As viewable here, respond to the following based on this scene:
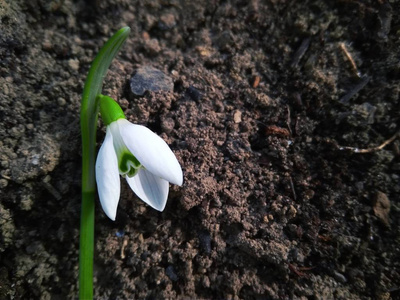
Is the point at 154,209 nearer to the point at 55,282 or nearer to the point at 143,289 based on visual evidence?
the point at 143,289

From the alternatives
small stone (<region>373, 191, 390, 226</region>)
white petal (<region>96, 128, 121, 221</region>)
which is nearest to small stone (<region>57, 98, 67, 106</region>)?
white petal (<region>96, 128, 121, 221</region>)

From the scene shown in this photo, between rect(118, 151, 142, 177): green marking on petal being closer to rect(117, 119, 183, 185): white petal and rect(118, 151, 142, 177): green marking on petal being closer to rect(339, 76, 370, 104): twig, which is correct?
rect(117, 119, 183, 185): white petal

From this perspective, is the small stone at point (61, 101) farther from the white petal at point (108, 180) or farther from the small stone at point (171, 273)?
the small stone at point (171, 273)

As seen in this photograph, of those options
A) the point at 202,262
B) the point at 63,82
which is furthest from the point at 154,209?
the point at 63,82

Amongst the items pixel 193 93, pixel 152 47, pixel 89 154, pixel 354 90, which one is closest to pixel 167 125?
pixel 193 93

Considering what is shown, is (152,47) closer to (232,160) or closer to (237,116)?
(237,116)

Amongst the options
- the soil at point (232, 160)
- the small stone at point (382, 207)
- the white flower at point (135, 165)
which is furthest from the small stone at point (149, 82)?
the small stone at point (382, 207)
